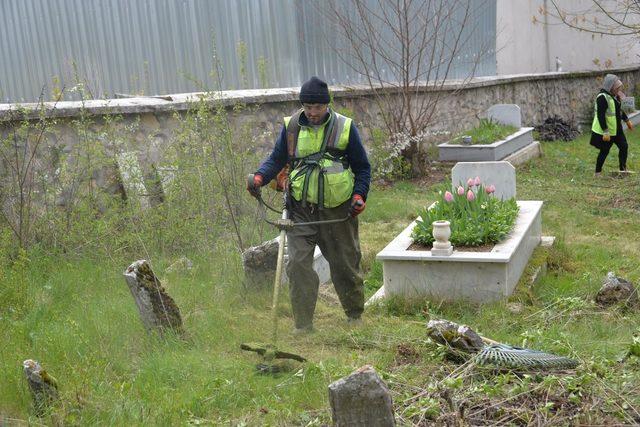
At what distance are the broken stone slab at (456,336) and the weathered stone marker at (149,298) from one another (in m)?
1.72

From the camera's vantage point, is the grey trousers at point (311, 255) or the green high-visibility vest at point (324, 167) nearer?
the green high-visibility vest at point (324, 167)

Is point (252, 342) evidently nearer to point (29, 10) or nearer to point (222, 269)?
point (222, 269)

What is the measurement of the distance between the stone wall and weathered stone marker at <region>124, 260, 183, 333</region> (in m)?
2.90

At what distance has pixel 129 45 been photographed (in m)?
10.7

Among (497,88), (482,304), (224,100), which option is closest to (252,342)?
(482,304)

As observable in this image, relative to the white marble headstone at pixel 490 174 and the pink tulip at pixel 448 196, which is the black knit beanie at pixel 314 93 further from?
the white marble headstone at pixel 490 174

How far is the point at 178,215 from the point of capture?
759 cm

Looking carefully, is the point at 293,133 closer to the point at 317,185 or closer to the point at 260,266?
the point at 317,185

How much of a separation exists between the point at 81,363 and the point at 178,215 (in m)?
2.99

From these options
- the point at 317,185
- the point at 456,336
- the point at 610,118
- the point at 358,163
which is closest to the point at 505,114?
the point at 610,118

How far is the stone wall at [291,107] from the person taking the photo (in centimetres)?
812

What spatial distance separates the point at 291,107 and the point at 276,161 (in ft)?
17.1

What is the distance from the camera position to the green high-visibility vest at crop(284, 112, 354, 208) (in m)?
5.70

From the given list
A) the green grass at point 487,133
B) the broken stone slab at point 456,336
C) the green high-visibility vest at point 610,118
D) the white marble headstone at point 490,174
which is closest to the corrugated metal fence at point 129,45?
the white marble headstone at point 490,174
